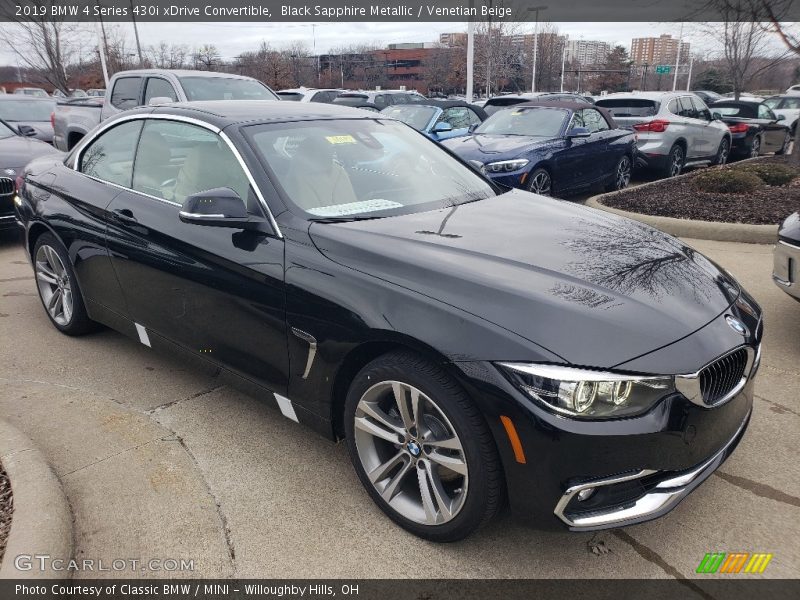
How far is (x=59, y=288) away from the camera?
4.59 m

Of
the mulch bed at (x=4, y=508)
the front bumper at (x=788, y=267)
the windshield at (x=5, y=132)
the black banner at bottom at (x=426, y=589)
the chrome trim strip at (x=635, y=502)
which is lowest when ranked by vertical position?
the black banner at bottom at (x=426, y=589)

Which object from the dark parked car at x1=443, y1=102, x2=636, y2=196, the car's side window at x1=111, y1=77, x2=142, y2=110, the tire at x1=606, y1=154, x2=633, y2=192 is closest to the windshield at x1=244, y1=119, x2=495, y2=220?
the dark parked car at x1=443, y1=102, x2=636, y2=196

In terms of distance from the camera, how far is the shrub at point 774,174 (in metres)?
9.18

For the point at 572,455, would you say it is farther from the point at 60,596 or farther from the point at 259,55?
the point at 259,55

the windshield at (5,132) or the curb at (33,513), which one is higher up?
the windshield at (5,132)

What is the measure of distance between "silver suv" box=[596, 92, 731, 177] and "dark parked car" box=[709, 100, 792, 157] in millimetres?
1824

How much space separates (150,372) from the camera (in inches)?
163

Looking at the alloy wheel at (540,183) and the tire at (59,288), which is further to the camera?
the alloy wheel at (540,183)

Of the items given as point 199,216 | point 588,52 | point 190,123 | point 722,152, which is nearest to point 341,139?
point 190,123

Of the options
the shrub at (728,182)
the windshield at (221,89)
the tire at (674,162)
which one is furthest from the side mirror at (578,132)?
the windshield at (221,89)

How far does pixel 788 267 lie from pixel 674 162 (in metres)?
8.11

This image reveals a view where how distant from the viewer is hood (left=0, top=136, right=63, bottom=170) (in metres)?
7.16

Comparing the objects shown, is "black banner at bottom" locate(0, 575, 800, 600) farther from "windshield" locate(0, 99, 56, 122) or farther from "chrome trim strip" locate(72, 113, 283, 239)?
"windshield" locate(0, 99, 56, 122)

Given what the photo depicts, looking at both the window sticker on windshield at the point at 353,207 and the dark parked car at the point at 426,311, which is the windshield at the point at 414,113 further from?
the window sticker on windshield at the point at 353,207
